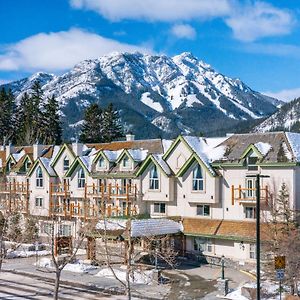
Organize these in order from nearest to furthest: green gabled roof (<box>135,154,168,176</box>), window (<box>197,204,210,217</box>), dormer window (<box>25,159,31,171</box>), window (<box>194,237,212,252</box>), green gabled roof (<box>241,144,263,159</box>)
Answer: green gabled roof (<box>241,144,263,159</box>) → window (<box>194,237,212,252</box>) → window (<box>197,204,210,217</box>) → green gabled roof (<box>135,154,168,176</box>) → dormer window (<box>25,159,31,171</box>)

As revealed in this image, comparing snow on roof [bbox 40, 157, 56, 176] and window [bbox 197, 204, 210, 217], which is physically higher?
snow on roof [bbox 40, 157, 56, 176]

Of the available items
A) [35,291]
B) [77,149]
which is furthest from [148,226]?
[77,149]

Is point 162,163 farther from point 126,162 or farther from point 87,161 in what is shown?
point 87,161

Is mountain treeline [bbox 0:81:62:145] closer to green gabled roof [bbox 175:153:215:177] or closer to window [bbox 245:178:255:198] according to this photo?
green gabled roof [bbox 175:153:215:177]

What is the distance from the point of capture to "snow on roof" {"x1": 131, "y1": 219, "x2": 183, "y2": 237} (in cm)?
4512

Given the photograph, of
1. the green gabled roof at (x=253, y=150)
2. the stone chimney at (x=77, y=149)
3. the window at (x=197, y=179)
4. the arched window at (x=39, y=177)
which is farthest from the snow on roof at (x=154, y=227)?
the arched window at (x=39, y=177)

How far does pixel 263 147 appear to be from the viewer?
48.0 metres

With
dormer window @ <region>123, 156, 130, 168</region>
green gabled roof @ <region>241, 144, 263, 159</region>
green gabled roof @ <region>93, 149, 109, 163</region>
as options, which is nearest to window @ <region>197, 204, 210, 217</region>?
green gabled roof @ <region>241, 144, 263, 159</region>

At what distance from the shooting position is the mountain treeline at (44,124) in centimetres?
9606

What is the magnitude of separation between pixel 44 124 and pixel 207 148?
51.8m

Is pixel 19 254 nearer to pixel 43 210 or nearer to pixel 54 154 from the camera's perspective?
pixel 43 210

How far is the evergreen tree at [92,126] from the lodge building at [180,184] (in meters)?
31.7

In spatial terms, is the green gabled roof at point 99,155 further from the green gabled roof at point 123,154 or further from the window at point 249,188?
the window at point 249,188

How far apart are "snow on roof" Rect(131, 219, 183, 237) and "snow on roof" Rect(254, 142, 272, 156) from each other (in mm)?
9010
